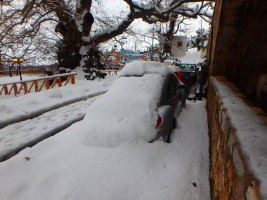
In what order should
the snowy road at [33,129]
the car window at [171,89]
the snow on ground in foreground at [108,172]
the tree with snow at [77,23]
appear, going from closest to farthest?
1. the snow on ground in foreground at [108,172]
2. the snowy road at [33,129]
3. the car window at [171,89]
4. the tree with snow at [77,23]

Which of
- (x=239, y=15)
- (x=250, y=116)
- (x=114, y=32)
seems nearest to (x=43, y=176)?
(x=250, y=116)

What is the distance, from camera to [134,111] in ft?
10.8

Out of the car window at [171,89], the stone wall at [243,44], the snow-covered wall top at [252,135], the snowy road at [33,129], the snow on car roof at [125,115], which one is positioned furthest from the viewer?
the car window at [171,89]

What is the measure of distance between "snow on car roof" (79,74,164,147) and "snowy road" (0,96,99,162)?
154 centimetres

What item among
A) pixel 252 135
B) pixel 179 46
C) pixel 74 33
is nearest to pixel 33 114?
pixel 252 135

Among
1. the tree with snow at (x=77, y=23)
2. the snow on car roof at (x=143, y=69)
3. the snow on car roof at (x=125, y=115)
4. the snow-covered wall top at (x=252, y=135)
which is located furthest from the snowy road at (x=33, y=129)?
the tree with snow at (x=77, y=23)

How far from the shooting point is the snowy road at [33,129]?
3689mm

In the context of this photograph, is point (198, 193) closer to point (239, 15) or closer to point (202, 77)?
point (239, 15)

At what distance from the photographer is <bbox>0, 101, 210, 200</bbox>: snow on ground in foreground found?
7.66ft

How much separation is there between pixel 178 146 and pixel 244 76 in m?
2.49

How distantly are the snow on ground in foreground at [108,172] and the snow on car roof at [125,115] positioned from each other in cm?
15

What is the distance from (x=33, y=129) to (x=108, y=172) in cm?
314

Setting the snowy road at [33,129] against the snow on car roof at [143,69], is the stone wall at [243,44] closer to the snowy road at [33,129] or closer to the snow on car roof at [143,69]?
the snow on car roof at [143,69]

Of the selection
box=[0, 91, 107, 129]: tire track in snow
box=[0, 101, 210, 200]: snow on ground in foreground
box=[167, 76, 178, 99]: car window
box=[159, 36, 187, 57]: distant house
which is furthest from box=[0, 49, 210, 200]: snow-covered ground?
box=[159, 36, 187, 57]: distant house
